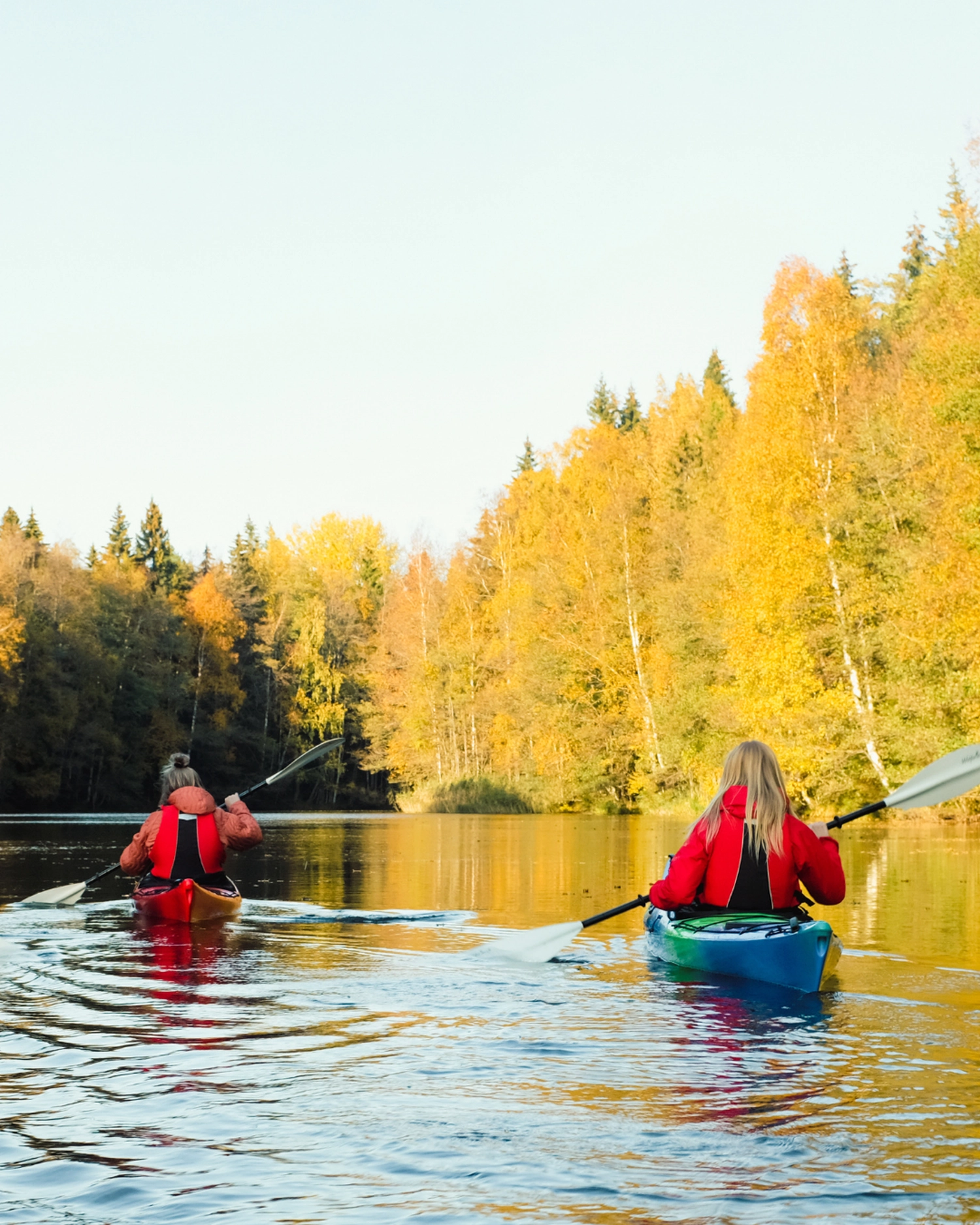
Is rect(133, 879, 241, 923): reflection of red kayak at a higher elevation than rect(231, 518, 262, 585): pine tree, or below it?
below

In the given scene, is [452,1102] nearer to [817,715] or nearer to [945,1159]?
[945,1159]

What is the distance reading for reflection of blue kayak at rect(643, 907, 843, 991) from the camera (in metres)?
7.36

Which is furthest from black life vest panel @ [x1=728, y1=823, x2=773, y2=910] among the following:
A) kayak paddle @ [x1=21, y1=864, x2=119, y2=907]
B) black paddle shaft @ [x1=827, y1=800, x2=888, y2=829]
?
kayak paddle @ [x1=21, y1=864, x2=119, y2=907]

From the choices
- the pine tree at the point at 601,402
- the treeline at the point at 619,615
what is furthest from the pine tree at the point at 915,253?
the pine tree at the point at 601,402

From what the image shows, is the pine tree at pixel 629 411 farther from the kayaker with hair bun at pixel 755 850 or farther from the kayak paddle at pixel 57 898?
the kayaker with hair bun at pixel 755 850

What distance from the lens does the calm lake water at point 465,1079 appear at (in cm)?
391

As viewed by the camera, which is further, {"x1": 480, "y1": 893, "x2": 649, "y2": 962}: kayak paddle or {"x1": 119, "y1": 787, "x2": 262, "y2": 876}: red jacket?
{"x1": 119, "y1": 787, "x2": 262, "y2": 876}: red jacket

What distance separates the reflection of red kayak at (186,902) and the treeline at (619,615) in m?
13.4

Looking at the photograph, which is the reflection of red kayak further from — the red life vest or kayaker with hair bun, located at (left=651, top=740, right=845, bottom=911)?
kayaker with hair bun, located at (left=651, top=740, right=845, bottom=911)

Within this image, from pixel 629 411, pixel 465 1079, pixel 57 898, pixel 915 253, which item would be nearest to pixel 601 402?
pixel 629 411

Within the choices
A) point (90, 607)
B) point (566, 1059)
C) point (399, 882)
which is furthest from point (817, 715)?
point (90, 607)

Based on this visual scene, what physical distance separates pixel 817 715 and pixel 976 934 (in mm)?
15925

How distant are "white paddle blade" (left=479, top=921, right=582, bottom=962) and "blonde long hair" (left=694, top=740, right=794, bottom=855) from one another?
167 cm

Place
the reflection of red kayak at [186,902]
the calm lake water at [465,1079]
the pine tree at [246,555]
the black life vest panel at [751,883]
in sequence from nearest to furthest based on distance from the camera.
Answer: the calm lake water at [465,1079]
the black life vest panel at [751,883]
the reflection of red kayak at [186,902]
the pine tree at [246,555]
